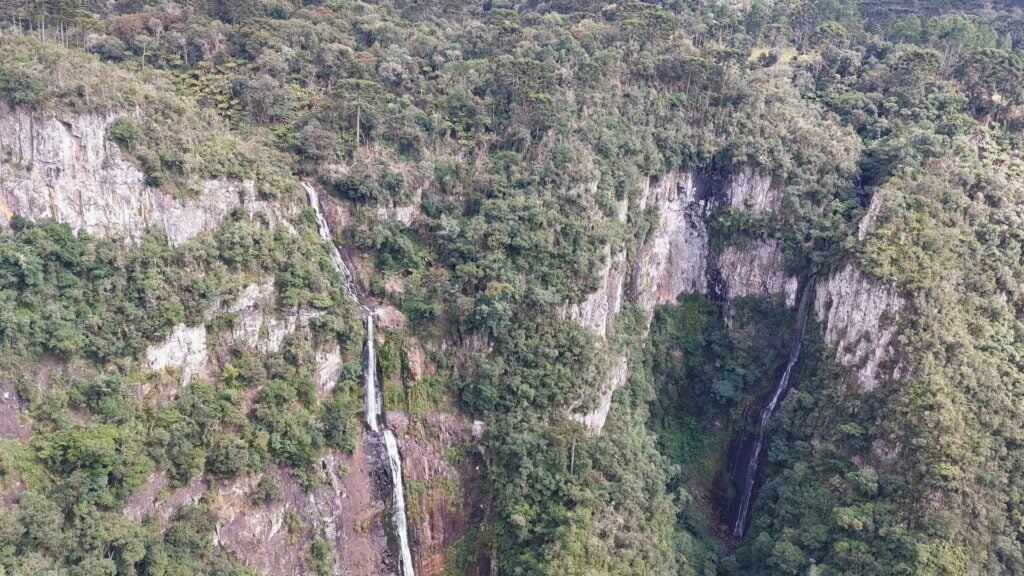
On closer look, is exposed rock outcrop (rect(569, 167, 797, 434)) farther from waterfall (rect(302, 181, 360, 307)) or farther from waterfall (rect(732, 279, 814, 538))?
waterfall (rect(302, 181, 360, 307))

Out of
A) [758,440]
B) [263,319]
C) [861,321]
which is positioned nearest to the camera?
[263,319]

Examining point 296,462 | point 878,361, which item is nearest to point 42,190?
point 296,462

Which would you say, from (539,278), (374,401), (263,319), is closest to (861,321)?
(539,278)

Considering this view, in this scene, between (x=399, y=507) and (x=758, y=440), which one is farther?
(x=758, y=440)

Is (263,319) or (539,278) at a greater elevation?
(539,278)

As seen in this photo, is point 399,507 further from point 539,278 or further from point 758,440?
point 758,440

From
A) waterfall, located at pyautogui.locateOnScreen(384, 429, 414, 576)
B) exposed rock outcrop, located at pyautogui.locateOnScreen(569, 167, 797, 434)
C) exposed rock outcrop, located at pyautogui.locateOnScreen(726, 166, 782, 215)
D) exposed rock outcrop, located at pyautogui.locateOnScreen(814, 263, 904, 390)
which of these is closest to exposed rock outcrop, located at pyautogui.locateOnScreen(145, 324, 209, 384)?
waterfall, located at pyautogui.locateOnScreen(384, 429, 414, 576)
